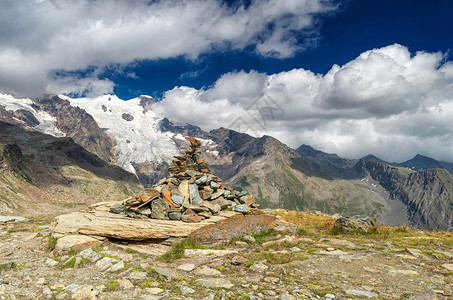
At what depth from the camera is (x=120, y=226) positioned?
14781 mm

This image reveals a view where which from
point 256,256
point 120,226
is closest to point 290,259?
point 256,256

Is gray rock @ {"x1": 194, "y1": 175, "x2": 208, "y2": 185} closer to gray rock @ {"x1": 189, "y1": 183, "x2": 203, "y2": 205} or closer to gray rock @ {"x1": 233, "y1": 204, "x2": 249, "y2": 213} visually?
gray rock @ {"x1": 189, "y1": 183, "x2": 203, "y2": 205}

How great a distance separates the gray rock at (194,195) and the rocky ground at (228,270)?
7.17m

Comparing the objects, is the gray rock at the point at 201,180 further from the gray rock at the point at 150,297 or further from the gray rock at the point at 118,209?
→ the gray rock at the point at 150,297

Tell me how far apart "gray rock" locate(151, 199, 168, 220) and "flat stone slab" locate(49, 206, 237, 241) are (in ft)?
2.40

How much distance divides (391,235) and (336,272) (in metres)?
11.8

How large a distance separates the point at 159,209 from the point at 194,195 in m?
4.48

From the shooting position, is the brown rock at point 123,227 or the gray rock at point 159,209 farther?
the gray rock at point 159,209

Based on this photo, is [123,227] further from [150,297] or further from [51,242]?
[150,297]

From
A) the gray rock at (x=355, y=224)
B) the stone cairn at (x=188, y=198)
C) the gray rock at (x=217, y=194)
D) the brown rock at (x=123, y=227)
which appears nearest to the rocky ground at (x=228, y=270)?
the brown rock at (x=123, y=227)

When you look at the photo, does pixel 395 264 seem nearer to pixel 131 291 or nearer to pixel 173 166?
pixel 131 291

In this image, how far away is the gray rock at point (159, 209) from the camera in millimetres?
17578

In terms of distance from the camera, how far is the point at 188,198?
70.7ft

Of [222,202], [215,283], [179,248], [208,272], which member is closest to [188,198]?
[222,202]
